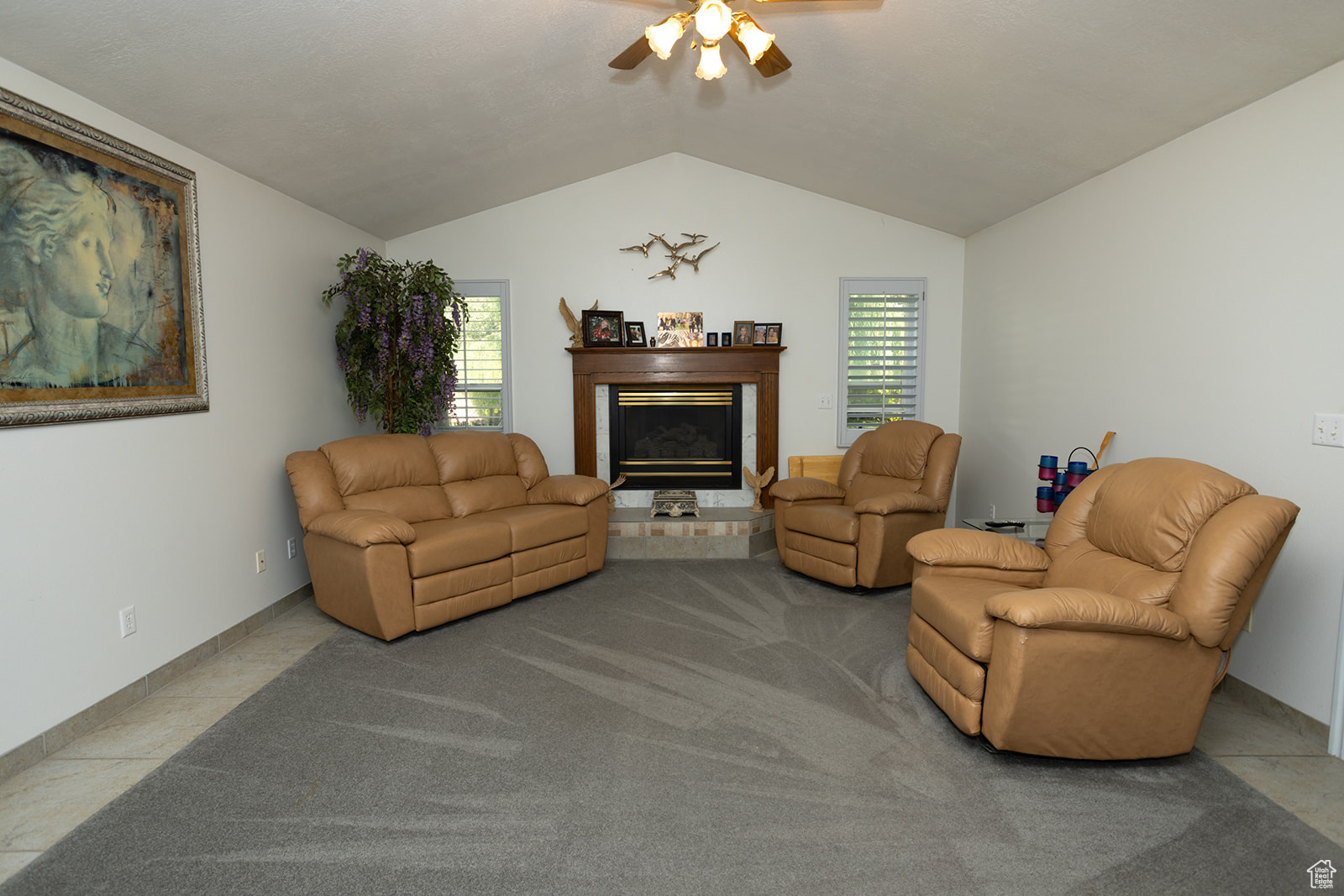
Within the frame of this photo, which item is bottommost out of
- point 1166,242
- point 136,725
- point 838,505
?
point 136,725

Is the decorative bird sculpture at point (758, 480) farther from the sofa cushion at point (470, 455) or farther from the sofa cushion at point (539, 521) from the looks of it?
the sofa cushion at point (470, 455)

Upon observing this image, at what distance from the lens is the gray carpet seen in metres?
1.73

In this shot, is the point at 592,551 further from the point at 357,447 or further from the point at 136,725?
the point at 136,725

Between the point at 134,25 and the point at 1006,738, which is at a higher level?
the point at 134,25

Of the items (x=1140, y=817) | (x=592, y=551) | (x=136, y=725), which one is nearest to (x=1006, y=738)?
(x=1140, y=817)

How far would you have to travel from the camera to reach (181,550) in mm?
3004

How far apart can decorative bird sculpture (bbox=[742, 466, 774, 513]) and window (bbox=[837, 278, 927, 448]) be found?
2.22 feet

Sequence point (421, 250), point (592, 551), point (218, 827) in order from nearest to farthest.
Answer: point (218, 827), point (592, 551), point (421, 250)

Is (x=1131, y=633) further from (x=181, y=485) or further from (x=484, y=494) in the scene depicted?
(x=181, y=485)

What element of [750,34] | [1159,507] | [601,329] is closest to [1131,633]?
[1159,507]

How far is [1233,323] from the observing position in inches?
108

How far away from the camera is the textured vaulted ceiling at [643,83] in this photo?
230 centimetres

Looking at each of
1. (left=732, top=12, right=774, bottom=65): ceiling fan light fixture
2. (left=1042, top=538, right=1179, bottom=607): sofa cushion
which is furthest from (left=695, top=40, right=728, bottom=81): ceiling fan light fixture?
(left=1042, top=538, right=1179, bottom=607): sofa cushion

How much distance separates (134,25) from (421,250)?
10.2 feet
